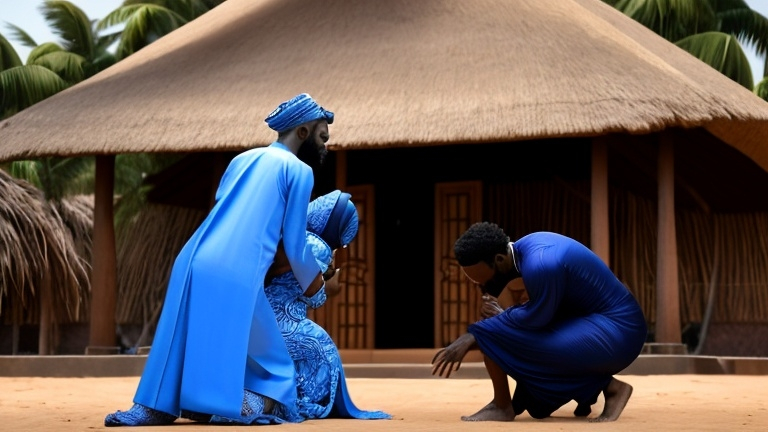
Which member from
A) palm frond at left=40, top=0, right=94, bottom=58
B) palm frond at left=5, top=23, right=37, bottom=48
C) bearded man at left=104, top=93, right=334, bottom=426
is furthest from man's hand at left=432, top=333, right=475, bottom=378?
palm frond at left=5, top=23, right=37, bottom=48

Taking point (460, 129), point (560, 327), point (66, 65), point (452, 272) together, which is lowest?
point (560, 327)

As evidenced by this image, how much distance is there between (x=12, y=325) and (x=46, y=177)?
4948mm

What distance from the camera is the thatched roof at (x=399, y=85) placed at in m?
10.9

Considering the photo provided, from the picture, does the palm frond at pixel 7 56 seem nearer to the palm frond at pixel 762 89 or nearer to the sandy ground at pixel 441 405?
the palm frond at pixel 762 89

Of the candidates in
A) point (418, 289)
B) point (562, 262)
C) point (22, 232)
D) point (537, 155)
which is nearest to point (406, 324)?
point (418, 289)

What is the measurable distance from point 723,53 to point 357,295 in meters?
11.5

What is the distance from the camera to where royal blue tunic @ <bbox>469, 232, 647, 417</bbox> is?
5348 mm

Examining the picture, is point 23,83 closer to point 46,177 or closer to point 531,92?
point 46,177

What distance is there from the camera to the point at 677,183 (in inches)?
545

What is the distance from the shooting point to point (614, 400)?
5.51m

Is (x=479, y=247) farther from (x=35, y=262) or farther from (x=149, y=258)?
(x=149, y=258)

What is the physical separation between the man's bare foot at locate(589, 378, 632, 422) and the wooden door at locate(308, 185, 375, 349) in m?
7.83

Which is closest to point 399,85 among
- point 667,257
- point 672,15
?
point 667,257

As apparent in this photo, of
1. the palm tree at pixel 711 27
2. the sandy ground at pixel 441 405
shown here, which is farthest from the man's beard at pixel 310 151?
the palm tree at pixel 711 27
